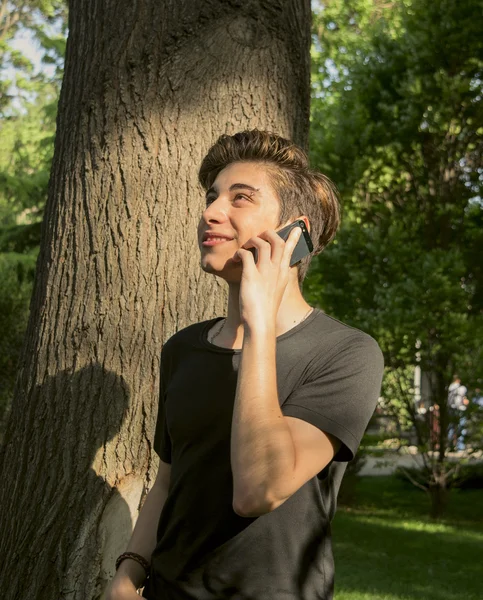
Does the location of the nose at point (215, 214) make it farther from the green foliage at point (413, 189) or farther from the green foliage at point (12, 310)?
the green foliage at point (12, 310)

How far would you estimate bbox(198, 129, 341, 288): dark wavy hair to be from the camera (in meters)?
2.57

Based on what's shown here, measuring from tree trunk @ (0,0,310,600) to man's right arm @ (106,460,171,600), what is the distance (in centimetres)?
102

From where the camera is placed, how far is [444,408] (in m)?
14.2

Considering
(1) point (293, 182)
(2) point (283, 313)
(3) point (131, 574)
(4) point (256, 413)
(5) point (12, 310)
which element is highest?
(1) point (293, 182)

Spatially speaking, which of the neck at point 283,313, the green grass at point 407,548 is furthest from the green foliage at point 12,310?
the neck at point 283,313

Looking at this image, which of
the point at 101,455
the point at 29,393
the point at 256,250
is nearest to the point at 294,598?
the point at 256,250

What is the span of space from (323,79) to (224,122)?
21.6 metres

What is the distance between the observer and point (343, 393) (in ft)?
7.32

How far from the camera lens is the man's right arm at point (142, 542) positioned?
2555 mm

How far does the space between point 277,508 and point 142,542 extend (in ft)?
1.79

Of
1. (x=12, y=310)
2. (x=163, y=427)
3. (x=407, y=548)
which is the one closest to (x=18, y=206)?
(x=12, y=310)

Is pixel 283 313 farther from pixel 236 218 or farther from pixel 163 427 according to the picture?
pixel 163 427

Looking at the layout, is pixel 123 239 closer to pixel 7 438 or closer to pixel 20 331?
pixel 7 438

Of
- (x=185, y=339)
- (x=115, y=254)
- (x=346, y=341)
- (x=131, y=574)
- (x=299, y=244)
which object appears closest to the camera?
(x=346, y=341)
